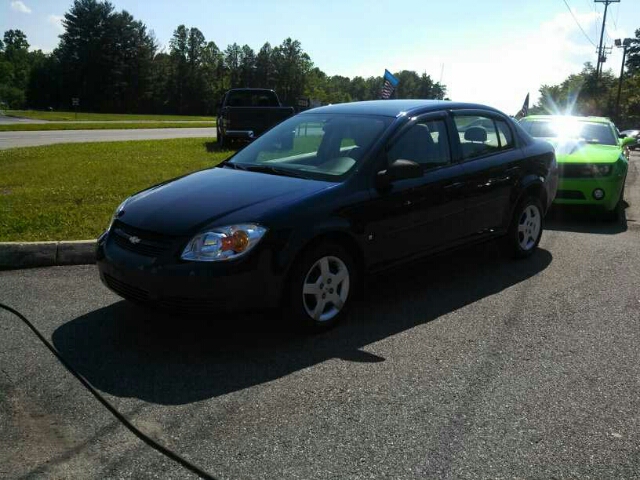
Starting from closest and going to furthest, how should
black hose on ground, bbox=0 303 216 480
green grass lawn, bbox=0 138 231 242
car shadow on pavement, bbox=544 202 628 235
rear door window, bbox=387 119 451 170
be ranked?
black hose on ground, bbox=0 303 216 480 < rear door window, bbox=387 119 451 170 < green grass lawn, bbox=0 138 231 242 < car shadow on pavement, bbox=544 202 628 235

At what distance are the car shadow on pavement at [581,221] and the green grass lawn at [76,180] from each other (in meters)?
5.97

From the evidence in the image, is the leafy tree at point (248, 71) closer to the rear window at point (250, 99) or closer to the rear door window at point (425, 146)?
the rear window at point (250, 99)

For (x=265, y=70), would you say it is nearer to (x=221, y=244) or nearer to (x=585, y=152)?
(x=585, y=152)

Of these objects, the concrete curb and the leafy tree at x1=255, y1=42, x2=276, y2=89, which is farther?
the leafy tree at x1=255, y1=42, x2=276, y2=89

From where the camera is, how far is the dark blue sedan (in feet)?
12.9

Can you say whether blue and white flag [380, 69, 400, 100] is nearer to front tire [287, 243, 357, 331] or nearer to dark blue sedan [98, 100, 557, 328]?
dark blue sedan [98, 100, 557, 328]

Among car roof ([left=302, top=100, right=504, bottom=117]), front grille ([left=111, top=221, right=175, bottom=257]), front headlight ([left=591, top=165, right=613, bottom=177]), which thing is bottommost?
front grille ([left=111, top=221, right=175, bottom=257])

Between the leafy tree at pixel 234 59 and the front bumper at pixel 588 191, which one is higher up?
the leafy tree at pixel 234 59

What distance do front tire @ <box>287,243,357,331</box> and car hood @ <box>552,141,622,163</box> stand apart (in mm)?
5728

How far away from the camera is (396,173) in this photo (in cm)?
467

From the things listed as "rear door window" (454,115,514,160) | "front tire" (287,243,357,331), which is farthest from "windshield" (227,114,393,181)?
"rear door window" (454,115,514,160)

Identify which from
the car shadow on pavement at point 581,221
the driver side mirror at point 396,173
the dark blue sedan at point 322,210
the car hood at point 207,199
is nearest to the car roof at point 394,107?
the dark blue sedan at point 322,210

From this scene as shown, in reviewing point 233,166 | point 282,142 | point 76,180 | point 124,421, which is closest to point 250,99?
point 76,180

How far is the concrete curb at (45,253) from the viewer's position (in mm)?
5906
